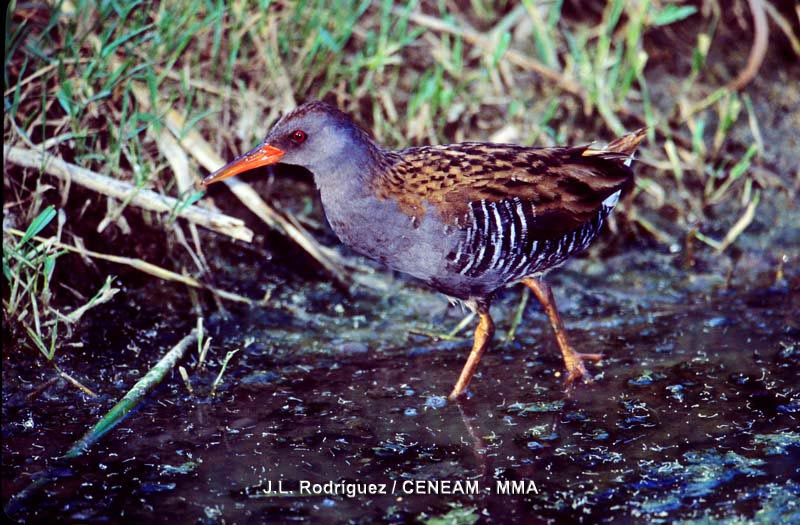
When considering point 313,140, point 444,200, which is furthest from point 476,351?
point 313,140

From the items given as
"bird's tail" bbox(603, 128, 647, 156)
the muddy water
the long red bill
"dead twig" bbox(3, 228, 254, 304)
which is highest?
"bird's tail" bbox(603, 128, 647, 156)

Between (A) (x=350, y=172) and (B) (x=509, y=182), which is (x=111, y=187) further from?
(B) (x=509, y=182)

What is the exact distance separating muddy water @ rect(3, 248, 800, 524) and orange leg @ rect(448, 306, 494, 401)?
6 centimetres

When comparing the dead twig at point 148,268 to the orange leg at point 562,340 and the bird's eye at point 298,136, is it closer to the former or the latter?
the bird's eye at point 298,136

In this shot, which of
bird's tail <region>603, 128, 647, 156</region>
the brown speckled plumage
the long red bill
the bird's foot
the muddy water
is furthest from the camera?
bird's tail <region>603, 128, 647, 156</region>

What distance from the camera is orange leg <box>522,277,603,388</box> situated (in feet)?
12.5

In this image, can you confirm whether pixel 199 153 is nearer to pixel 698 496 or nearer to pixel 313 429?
pixel 313 429

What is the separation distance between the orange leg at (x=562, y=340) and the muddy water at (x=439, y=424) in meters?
0.07

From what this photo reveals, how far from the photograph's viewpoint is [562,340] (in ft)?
12.9

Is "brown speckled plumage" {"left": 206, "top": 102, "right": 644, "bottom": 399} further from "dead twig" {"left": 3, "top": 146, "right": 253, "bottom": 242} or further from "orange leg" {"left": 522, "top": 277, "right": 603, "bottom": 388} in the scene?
"dead twig" {"left": 3, "top": 146, "right": 253, "bottom": 242}

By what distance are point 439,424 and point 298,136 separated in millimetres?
1071

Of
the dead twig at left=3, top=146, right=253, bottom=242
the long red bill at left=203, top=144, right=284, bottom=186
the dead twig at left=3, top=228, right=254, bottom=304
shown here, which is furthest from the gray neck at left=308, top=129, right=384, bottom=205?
the dead twig at left=3, top=228, right=254, bottom=304

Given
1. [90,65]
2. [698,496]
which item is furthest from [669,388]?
[90,65]

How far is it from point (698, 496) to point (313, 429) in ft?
3.93
